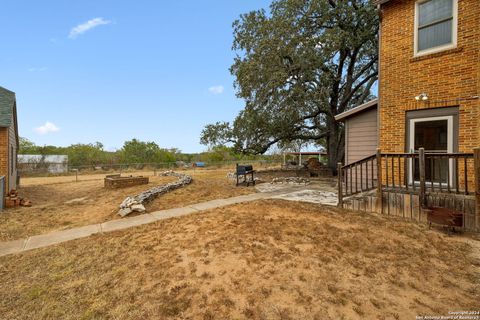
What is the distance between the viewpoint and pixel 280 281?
293 centimetres

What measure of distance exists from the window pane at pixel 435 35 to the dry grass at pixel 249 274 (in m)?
4.69

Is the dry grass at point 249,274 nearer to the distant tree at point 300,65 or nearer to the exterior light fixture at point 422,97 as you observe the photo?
the exterior light fixture at point 422,97

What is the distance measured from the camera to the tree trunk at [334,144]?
1608 cm

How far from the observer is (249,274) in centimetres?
310

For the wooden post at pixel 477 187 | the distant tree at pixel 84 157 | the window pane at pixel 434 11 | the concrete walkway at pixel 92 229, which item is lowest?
the concrete walkway at pixel 92 229

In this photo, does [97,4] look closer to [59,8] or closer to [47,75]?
[59,8]

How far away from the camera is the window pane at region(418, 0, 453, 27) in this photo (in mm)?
5874

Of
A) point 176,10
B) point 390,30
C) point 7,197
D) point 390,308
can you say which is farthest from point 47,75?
point 390,308

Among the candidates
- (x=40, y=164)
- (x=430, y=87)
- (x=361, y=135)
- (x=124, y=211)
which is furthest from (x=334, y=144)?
(x=40, y=164)

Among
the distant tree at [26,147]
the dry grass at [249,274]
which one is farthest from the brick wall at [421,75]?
the distant tree at [26,147]

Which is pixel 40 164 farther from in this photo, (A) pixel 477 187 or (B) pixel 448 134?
(A) pixel 477 187

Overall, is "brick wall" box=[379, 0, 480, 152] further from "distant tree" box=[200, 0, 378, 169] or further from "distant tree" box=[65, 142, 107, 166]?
"distant tree" box=[65, 142, 107, 166]

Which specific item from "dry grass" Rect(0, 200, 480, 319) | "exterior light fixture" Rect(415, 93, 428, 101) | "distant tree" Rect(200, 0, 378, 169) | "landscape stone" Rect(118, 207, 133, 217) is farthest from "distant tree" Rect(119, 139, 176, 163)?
"exterior light fixture" Rect(415, 93, 428, 101)

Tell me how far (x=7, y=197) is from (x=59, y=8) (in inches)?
401
